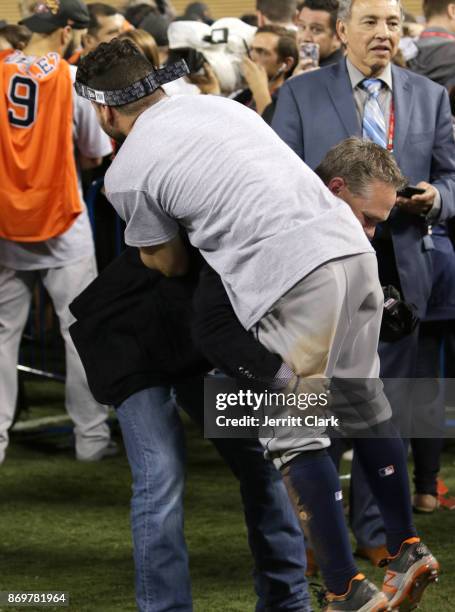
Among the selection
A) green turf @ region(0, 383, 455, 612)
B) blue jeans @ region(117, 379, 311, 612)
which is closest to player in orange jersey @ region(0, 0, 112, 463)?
green turf @ region(0, 383, 455, 612)

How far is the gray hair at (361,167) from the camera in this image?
11.7 feet

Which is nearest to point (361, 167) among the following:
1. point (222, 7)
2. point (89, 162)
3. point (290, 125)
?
point (290, 125)

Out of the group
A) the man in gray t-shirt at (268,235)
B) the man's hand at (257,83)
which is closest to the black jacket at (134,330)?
the man in gray t-shirt at (268,235)

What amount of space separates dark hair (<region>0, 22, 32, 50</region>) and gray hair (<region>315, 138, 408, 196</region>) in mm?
3566

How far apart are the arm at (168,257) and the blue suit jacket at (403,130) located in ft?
3.89

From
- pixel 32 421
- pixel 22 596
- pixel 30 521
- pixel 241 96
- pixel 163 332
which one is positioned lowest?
pixel 32 421

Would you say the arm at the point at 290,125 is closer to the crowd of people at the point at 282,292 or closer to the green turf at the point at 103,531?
the crowd of people at the point at 282,292

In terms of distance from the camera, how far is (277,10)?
829 cm

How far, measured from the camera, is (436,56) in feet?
21.7

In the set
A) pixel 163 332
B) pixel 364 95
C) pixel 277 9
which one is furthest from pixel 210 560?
pixel 277 9

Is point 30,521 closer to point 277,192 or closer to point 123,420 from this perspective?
point 123,420

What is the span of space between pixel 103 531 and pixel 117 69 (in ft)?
7.60

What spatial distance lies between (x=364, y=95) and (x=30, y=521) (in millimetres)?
2254

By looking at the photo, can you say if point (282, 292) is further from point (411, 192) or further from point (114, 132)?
point (411, 192)
